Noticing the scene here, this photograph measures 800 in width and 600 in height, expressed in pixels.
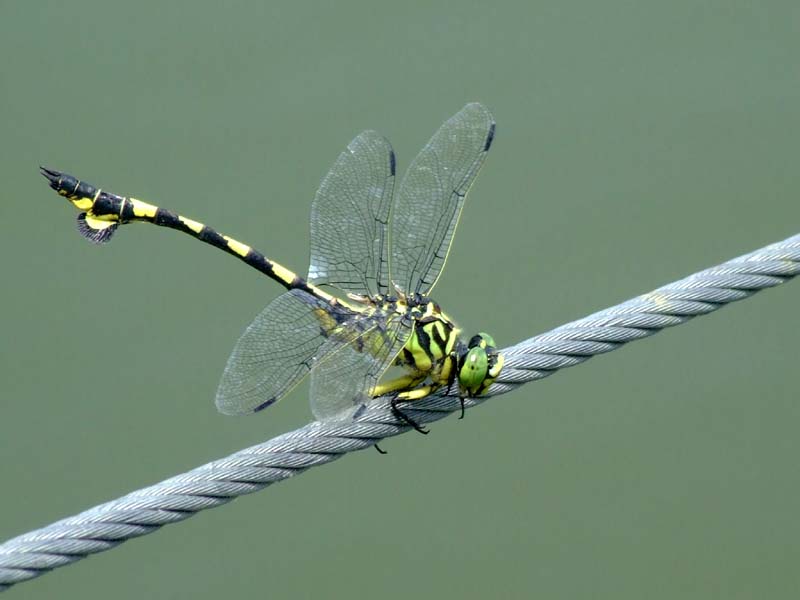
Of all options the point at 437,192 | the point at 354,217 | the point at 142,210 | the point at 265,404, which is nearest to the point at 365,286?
the point at 354,217

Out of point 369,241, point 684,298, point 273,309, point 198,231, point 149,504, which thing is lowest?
point 149,504

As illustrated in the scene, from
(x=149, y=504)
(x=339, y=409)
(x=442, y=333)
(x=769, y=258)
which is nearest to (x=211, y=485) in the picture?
(x=149, y=504)

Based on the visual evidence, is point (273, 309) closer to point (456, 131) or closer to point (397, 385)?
point (397, 385)

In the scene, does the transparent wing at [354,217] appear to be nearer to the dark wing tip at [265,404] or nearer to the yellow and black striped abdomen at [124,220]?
the yellow and black striped abdomen at [124,220]

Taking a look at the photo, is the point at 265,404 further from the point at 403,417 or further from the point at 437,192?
the point at 437,192

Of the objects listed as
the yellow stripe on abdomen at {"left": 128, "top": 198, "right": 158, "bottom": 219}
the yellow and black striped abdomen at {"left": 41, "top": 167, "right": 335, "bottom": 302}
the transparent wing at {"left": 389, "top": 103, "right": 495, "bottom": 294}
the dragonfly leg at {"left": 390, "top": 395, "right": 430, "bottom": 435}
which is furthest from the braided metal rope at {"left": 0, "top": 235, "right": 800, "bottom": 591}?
the yellow stripe on abdomen at {"left": 128, "top": 198, "right": 158, "bottom": 219}

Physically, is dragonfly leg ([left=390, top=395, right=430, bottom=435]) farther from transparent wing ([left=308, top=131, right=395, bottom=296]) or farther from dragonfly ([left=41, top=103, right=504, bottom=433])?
transparent wing ([left=308, top=131, right=395, bottom=296])
